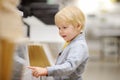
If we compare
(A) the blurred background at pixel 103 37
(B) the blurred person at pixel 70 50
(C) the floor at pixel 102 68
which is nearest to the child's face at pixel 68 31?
(B) the blurred person at pixel 70 50

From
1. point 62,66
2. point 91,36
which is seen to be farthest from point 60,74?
point 91,36

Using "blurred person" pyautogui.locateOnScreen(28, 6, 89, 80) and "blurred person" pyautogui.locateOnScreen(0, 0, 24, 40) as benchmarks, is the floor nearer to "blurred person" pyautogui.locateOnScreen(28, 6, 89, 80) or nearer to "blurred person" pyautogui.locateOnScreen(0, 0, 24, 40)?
"blurred person" pyautogui.locateOnScreen(28, 6, 89, 80)

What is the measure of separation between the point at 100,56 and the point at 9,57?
6.25 m

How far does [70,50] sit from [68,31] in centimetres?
5

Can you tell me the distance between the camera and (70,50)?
0.88 m

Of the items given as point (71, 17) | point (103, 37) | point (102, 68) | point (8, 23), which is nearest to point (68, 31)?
point (71, 17)

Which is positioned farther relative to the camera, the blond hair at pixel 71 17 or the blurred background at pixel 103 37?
the blurred background at pixel 103 37

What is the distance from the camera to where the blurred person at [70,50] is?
0.83m

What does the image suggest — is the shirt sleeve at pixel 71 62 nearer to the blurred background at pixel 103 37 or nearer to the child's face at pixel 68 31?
the child's face at pixel 68 31

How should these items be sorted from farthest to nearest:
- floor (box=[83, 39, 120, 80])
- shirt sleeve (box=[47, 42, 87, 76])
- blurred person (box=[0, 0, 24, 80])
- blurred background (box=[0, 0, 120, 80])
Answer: blurred background (box=[0, 0, 120, 80]), floor (box=[83, 39, 120, 80]), shirt sleeve (box=[47, 42, 87, 76]), blurred person (box=[0, 0, 24, 80])

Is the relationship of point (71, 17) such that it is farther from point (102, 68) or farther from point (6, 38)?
point (102, 68)

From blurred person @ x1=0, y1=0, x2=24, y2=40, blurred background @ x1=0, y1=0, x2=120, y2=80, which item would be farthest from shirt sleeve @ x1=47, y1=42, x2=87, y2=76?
blurred background @ x1=0, y1=0, x2=120, y2=80

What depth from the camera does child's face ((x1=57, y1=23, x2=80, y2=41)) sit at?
880 millimetres

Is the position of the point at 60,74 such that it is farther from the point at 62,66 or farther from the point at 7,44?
the point at 7,44
